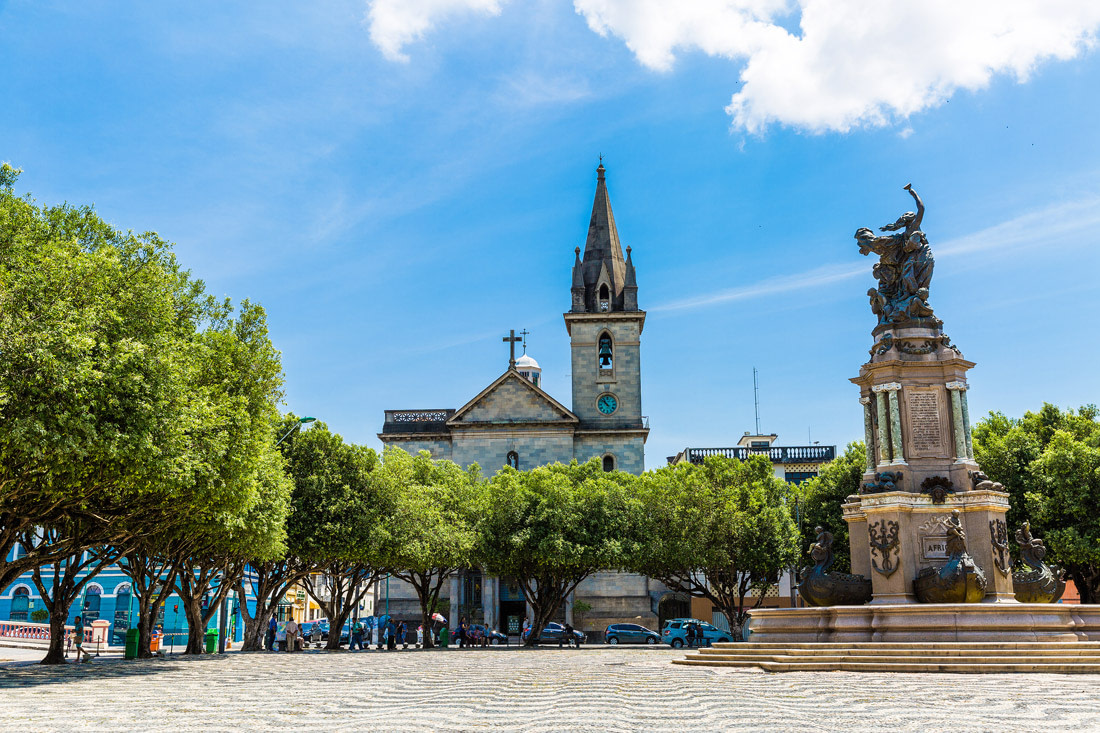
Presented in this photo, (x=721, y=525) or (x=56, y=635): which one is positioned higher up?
(x=721, y=525)

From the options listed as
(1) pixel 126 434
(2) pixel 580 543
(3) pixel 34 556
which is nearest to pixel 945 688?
(1) pixel 126 434

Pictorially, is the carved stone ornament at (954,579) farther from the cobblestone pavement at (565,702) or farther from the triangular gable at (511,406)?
the triangular gable at (511,406)

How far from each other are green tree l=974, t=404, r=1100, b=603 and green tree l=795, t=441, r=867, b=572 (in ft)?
15.6

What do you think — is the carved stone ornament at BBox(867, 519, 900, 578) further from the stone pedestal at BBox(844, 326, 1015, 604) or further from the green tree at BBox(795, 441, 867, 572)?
the green tree at BBox(795, 441, 867, 572)

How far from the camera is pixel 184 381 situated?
62.5 feet

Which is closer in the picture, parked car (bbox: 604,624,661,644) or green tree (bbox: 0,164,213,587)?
green tree (bbox: 0,164,213,587)

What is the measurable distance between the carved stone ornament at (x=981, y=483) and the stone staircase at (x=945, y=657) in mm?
3810

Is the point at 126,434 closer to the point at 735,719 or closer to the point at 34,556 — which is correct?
the point at 34,556

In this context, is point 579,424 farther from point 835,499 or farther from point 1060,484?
point 1060,484

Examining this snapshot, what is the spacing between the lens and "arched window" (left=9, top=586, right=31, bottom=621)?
163 feet

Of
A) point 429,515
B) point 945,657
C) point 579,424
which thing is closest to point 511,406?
point 579,424

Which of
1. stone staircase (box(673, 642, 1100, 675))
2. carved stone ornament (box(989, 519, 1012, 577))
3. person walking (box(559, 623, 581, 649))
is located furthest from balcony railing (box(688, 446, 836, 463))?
stone staircase (box(673, 642, 1100, 675))

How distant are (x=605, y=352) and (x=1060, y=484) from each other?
32.4 metres

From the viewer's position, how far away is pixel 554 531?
131 feet
